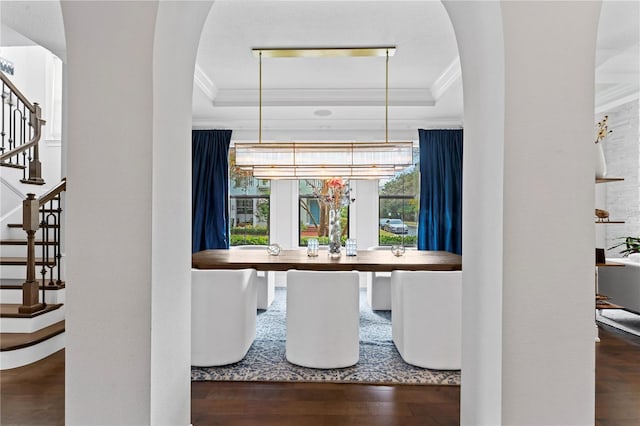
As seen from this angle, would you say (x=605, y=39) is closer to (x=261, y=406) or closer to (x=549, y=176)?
(x=549, y=176)

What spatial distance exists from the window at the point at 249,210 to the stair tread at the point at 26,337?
3.20 metres

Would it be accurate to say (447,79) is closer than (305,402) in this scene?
No

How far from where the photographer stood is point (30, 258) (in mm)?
3252

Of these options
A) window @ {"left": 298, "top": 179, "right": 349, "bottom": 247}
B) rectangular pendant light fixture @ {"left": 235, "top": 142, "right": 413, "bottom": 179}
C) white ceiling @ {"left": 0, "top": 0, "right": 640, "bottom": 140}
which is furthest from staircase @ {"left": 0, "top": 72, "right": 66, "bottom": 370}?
window @ {"left": 298, "top": 179, "right": 349, "bottom": 247}

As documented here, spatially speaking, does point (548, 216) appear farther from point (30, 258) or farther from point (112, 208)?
point (30, 258)

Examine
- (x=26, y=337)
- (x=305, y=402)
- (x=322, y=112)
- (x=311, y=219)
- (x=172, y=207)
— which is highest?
(x=322, y=112)

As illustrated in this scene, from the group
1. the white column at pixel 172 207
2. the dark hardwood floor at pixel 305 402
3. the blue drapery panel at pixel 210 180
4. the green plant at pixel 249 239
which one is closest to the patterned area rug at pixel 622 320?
the dark hardwood floor at pixel 305 402

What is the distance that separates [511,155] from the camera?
1.28 m

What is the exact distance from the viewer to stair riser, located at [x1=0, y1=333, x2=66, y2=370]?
2.89 meters

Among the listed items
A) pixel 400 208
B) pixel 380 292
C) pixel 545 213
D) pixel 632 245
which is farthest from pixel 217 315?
pixel 632 245

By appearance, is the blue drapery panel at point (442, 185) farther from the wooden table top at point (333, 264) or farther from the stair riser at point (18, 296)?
the stair riser at point (18, 296)

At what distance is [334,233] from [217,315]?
1373mm

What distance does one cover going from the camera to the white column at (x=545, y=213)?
1.26 m

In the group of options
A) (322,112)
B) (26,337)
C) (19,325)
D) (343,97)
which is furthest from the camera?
(322,112)
